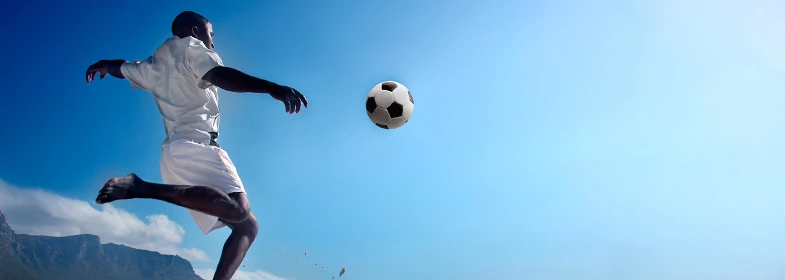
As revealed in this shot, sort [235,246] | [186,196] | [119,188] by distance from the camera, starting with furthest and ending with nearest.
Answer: [235,246], [186,196], [119,188]

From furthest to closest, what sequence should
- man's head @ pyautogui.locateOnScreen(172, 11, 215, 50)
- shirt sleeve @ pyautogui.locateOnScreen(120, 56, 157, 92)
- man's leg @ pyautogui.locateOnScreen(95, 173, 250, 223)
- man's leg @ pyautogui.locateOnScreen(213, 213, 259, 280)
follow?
man's head @ pyautogui.locateOnScreen(172, 11, 215, 50), shirt sleeve @ pyautogui.locateOnScreen(120, 56, 157, 92), man's leg @ pyautogui.locateOnScreen(213, 213, 259, 280), man's leg @ pyautogui.locateOnScreen(95, 173, 250, 223)

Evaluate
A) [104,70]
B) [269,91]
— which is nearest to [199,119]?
[269,91]

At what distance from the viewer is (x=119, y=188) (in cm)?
384

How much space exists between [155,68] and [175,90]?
49 cm

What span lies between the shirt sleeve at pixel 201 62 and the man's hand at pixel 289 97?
759mm

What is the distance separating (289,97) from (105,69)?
130 inches

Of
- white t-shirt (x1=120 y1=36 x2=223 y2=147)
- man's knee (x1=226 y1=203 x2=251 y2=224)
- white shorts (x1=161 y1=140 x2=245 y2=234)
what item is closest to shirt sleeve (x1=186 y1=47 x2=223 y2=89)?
white t-shirt (x1=120 y1=36 x2=223 y2=147)

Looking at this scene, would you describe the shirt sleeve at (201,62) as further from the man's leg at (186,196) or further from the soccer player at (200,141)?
the man's leg at (186,196)

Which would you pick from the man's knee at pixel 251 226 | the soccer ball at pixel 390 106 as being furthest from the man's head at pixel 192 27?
the soccer ball at pixel 390 106

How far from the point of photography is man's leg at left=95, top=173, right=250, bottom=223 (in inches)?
151

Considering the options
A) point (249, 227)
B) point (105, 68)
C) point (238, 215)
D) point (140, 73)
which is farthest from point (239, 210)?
point (105, 68)

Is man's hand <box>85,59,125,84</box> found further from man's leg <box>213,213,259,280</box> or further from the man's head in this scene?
man's leg <box>213,213,259,280</box>

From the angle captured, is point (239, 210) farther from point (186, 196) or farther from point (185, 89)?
point (185, 89)

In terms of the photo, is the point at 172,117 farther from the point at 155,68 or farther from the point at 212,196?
the point at 212,196
